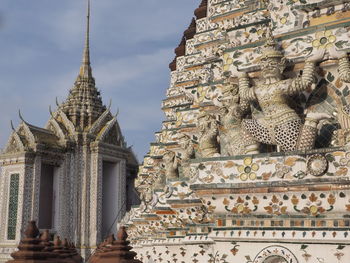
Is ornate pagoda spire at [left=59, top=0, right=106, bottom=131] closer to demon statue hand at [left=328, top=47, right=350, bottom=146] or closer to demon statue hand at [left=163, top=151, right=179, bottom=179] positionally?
demon statue hand at [left=163, top=151, right=179, bottom=179]

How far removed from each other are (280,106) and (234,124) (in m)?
0.88

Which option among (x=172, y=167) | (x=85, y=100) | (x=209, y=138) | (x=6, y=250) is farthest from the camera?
(x=85, y=100)

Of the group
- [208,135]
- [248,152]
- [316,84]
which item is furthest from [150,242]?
[316,84]

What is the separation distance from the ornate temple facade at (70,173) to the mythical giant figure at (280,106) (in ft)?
60.6

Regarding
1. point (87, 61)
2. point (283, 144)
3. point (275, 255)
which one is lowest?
point (275, 255)

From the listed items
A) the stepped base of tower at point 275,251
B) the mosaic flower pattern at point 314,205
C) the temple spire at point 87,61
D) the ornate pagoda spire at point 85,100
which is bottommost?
the stepped base of tower at point 275,251

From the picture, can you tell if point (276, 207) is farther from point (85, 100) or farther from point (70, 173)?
point (85, 100)

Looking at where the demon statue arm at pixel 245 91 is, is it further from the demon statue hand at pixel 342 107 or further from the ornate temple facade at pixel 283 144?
the demon statue hand at pixel 342 107

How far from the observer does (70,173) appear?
24.5 meters

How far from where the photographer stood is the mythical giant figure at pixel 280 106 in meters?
5.46

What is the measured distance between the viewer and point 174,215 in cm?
902

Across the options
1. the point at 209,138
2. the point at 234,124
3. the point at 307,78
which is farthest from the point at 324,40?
the point at 209,138

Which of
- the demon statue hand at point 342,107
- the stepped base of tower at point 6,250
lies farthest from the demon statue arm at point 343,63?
the stepped base of tower at point 6,250

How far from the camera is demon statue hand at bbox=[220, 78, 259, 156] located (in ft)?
19.5
